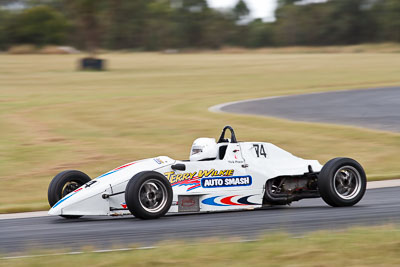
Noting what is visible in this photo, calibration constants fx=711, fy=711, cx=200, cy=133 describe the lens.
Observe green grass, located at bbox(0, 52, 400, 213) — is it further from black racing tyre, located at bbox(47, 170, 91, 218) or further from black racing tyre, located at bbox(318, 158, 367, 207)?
black racing tyre, located at bbox(318, 158, 367, 207)

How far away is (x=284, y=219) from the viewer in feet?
31.0

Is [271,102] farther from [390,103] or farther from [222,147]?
[222,147]

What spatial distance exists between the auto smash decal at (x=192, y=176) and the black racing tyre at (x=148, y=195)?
265mm

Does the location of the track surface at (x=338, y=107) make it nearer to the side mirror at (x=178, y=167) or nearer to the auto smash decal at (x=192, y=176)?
the auto smash decal at (x=192, y=176)

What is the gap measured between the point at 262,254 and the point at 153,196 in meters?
2.84

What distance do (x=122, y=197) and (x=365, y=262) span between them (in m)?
3.88

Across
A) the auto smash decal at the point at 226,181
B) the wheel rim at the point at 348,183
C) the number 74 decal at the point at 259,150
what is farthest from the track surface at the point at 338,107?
the auto smash decal at the point at 226,181

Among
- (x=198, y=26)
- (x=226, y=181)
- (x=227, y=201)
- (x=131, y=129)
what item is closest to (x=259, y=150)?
(x=226, y=181)

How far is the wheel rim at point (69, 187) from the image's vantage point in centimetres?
1017

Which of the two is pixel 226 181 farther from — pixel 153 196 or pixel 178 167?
pixel 153 196

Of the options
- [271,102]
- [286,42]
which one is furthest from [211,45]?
[271,102]

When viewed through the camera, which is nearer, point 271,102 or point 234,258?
point 234,258

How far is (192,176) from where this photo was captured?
9.77 m

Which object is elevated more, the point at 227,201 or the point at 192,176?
the point at 192,176
